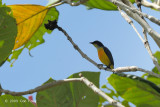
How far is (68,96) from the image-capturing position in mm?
1841

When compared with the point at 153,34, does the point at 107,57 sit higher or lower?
lower

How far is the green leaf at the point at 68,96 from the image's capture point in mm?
1795

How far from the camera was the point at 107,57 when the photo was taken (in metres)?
2.92

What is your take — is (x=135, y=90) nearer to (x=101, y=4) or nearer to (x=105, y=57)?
(x=101, y=4)

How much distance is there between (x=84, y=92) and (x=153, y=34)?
0.82 meters

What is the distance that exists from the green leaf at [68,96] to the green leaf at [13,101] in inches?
3.4

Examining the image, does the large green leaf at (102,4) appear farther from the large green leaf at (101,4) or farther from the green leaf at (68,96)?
the green leaf at (68,96)

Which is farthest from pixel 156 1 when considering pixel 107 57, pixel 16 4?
pixel 107 57

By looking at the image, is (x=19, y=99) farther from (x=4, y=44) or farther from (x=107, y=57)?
(x=107, y=57)

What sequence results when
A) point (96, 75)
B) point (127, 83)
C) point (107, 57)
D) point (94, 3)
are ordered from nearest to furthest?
point (127, 83) < point (96, 75) < point (94, 3) < point (107, 57)

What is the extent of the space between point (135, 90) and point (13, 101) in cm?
79

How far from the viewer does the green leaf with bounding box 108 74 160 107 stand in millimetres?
1539

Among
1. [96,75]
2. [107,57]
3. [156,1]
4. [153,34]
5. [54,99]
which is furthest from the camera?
[107,57]

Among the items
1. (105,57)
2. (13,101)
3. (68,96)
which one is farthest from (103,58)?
(13,101)
